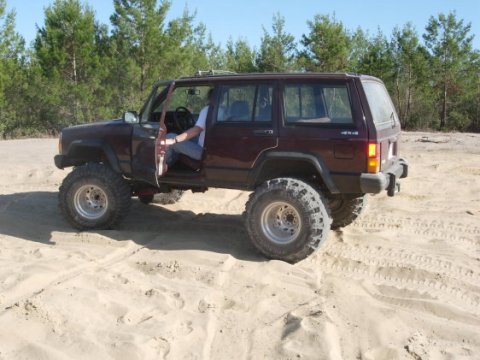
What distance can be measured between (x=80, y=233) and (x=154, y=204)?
1.85 m

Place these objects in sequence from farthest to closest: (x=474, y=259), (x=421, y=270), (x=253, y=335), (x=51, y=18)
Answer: (x=51, y=18) < (x=474, y=259) < (x=421, y=270) < (x=253, y=335)

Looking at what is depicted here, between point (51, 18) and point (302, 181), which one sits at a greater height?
point (51, 18)

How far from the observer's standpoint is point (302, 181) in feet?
19.4

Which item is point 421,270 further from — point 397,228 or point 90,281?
point 90,281

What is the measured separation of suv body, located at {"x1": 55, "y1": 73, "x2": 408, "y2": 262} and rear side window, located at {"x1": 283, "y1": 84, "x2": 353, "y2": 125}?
10mm

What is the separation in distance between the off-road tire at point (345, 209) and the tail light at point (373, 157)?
1392mm

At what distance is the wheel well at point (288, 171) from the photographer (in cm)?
599

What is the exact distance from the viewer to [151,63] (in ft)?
91.0

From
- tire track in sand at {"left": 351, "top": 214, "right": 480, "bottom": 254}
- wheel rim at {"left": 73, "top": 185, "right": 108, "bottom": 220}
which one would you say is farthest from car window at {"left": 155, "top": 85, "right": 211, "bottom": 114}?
tire track in sand at {"left": 351, "top": 214, "right": 480, "bottom": 254}

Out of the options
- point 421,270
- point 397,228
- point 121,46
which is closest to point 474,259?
point 421,270

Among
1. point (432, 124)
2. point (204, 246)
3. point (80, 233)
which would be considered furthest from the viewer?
point (432, 124)

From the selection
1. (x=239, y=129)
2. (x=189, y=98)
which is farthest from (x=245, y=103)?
(x=189, y=98)

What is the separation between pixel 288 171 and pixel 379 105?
1.21 meters

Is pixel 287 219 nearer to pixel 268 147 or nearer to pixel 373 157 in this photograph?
pixel 268 147
